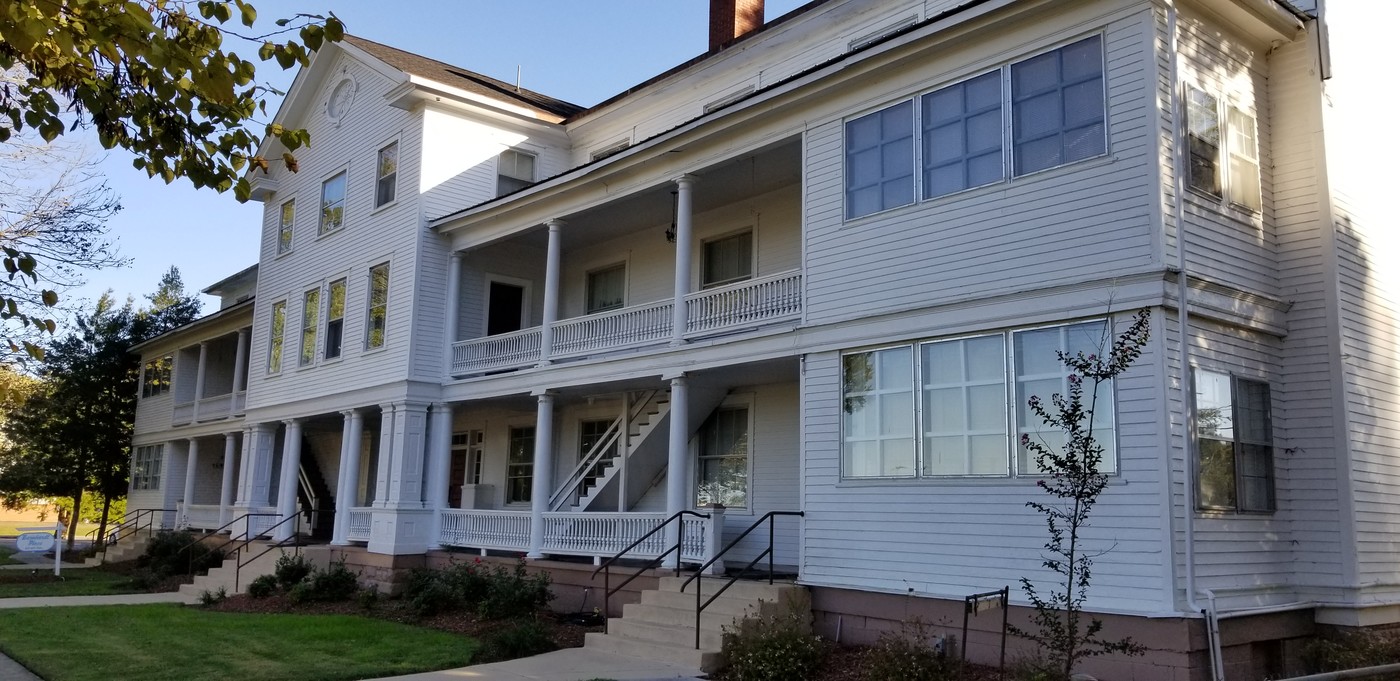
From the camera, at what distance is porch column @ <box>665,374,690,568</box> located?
1612 cm

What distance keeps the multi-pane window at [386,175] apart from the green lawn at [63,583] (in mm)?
10386

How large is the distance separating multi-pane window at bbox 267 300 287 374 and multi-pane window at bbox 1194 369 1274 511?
22.3 metres

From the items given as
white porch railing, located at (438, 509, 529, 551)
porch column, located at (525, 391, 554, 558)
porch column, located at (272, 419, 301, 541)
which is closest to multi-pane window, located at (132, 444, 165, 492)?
porch column, located at (272, 419, 301, 541)

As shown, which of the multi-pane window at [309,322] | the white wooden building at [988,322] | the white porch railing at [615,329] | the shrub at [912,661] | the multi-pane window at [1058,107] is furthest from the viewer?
the multi-pane window at [309,322]

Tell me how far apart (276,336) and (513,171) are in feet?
27.7

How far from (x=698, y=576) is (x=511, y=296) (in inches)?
478

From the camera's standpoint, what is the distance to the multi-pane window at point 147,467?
36625 mm

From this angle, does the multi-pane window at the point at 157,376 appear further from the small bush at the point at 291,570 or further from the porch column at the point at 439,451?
the porch column at the point at 439,451

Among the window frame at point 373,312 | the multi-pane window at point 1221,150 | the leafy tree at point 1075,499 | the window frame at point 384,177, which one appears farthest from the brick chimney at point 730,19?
the leafy tree at point 1075,499

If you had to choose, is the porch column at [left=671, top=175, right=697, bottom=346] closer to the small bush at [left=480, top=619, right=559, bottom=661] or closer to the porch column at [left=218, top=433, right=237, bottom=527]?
the small bush at [left=480, top=619, right=559, bottom=661]

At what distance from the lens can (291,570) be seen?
21.8 metres

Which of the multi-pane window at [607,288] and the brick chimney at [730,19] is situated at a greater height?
the brick chimney at [730,19]

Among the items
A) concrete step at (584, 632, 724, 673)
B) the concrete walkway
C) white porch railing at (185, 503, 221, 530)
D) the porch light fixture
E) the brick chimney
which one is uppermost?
the brick chimney

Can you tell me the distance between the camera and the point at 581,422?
2219cm
